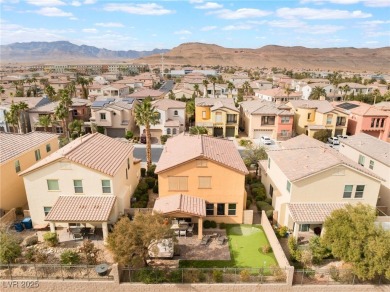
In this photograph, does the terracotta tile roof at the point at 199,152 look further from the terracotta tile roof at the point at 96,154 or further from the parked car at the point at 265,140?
the parked car at the point at 265,140

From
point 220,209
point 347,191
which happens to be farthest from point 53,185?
point 347,191

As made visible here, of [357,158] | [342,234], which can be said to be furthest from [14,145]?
[357,158]

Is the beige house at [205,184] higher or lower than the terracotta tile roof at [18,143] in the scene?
lower

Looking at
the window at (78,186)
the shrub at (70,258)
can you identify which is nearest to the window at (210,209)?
the window at (78,186)

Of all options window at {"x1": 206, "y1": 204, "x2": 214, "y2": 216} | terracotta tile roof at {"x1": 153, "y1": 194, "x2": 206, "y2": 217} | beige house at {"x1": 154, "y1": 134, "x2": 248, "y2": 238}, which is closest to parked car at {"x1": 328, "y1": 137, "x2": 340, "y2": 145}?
beige house at {"x1": 154, "y1": 134, "x2": 248, "y2": 238}

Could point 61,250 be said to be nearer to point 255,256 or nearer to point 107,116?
point 255,256

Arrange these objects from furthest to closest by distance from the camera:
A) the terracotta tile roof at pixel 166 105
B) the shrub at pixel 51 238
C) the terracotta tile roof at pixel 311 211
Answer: the terracotta tile roof at pixel 166 105 < the terracotta tile roof at pixel 311 211 < the shrub at pixel 51 238

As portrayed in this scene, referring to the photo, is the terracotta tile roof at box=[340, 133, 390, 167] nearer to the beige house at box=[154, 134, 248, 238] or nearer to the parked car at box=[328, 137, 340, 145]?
the parked car at box=[328, 137, 340, 145]
